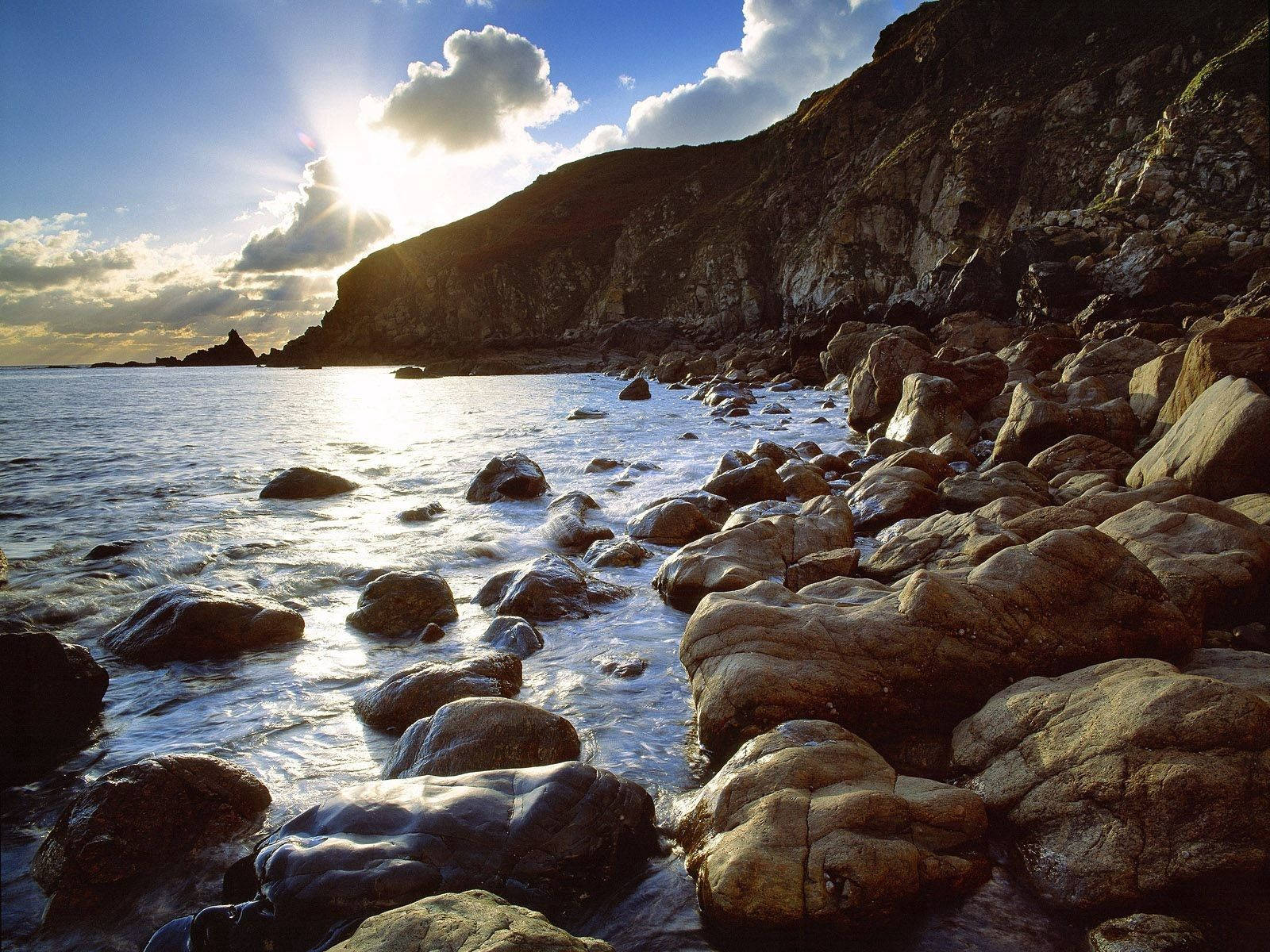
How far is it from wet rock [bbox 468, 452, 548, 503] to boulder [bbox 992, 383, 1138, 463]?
692 cm

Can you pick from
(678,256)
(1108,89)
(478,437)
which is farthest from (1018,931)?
(678,256)

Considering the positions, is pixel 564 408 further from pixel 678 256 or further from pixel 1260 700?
pixel 678 256

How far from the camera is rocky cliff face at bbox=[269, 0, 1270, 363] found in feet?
88.6

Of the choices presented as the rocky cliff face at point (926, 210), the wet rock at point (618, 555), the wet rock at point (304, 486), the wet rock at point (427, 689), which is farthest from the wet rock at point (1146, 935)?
the rocky cliff face at point (926, 210)

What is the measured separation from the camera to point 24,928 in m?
2.55

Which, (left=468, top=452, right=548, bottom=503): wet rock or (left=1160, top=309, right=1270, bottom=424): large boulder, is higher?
(left=1160, top=309, right=1270, bottom=424): large boulder

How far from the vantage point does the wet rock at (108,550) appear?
7363mm

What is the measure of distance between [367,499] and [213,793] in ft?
24.9

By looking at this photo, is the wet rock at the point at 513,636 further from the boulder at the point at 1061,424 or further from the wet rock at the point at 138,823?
the boulder at the point at 1061,424

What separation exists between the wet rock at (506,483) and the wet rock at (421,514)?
0.91 metres

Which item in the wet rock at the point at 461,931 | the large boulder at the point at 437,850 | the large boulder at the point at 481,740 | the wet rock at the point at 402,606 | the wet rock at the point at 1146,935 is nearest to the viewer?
the wet rock at the point at 461,931

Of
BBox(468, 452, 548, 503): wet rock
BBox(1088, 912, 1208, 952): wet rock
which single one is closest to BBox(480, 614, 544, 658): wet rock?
BBox(1088, 912, 1208, 952): wet rock

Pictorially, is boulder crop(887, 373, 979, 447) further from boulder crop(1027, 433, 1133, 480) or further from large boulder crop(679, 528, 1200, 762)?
large boulder crop(679, 528, 1200, 762)

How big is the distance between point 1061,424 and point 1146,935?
27.0 feet
